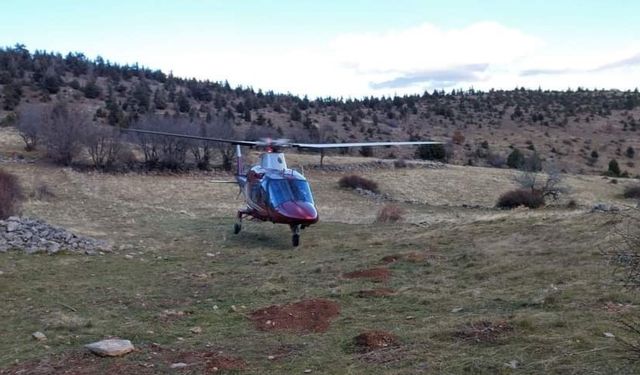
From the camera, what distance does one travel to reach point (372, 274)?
1238 centimetres

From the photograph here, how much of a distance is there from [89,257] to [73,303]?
4.33 metres

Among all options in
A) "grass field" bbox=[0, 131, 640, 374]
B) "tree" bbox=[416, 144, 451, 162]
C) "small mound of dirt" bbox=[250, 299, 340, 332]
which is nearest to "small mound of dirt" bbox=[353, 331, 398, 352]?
"grass field" bbox=[0, 131, 640, 374]

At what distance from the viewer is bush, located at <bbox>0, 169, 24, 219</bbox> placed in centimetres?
1772

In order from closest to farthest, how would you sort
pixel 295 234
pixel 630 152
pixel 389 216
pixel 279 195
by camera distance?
pixel 279 195 → pixel 295 234 → pixel 389 216 → pixel 630 152

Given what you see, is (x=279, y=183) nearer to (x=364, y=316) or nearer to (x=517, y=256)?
(x=517, y=256)

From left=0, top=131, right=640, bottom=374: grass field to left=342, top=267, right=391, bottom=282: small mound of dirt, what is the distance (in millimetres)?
213

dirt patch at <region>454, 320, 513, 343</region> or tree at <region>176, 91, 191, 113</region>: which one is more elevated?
tree at <region>176, 91, 191, 113</region>

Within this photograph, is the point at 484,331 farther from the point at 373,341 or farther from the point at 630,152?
the point at 630,152

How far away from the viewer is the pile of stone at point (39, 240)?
1455 centimetres

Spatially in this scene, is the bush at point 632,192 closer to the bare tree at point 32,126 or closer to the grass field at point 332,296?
the grass field at point 332,296

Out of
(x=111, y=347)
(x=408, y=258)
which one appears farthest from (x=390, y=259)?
(x=111, y=347)

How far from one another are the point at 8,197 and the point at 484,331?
15.5 meters

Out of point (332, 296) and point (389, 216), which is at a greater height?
point (332, 296)

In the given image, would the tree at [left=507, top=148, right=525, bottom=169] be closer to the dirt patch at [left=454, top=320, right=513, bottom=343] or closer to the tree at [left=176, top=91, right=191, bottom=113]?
the tree at [left=176, top=91, right=191, bottom=113]
